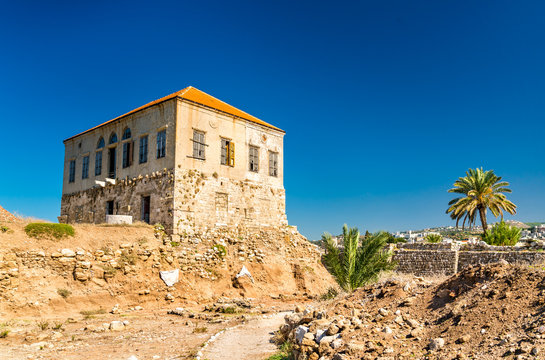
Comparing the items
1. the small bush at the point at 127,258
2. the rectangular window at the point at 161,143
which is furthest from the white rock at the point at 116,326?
the rectangular window at the point at 161,143

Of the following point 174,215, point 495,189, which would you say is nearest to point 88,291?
point 174,215

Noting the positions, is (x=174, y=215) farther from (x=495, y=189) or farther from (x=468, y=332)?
(x=495, y=189)

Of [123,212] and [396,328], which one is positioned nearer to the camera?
[396,328]

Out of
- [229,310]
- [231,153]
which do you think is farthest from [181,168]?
[229,310]

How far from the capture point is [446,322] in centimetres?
809

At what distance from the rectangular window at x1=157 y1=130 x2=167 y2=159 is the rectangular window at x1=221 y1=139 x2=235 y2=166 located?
3.70 meters

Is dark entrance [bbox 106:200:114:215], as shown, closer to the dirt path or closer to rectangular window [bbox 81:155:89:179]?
rectangular window [bbox 81:155:89:179]

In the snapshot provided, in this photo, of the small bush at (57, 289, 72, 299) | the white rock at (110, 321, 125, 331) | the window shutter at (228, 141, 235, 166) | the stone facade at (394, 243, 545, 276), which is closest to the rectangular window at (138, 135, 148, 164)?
the window shutter at (228, 141, 235, 166)

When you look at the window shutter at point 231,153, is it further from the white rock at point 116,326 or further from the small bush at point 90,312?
the white rock at point 116,326

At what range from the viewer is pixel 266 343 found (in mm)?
13031

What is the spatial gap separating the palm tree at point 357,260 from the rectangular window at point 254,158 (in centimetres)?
1058

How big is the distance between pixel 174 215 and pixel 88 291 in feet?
20.4

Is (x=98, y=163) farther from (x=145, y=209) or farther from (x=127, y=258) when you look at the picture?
(x=127, y=258)

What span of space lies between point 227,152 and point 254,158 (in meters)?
2.41
